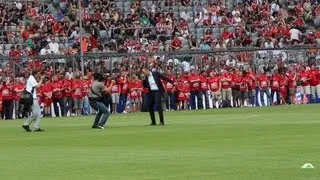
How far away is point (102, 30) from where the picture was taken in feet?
191

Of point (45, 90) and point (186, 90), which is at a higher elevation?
point (45, 90)

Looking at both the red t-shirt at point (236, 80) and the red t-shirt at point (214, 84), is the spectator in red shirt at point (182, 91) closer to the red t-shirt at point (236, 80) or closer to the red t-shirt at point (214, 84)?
the red t-shirt at point (214, 84)

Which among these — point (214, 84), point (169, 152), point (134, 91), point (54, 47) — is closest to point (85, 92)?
point (134, 91)

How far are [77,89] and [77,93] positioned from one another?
0.64ft

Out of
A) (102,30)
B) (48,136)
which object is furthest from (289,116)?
(102,30)

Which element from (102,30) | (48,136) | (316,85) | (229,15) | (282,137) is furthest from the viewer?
(229,15)

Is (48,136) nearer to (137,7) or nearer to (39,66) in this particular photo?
(39,66)

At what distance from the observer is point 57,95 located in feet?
163

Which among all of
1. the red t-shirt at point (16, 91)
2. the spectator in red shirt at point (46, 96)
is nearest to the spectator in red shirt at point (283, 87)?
the spectator in red shirt at point (46, 96)

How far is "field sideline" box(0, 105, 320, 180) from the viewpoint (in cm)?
1720

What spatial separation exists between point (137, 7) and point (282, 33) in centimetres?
870

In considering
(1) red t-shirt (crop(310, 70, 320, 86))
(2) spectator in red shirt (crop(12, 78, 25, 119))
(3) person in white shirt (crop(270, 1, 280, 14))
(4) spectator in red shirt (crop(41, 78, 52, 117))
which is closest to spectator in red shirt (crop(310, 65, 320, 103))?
(1) red t-shirt (crop(310, 70, 320, 86))

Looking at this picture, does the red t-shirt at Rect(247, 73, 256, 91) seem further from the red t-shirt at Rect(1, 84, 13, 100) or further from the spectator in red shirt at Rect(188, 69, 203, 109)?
the red t-shirt at Rect(1, 84, 13, 100)

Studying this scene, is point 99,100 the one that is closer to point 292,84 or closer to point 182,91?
point 182,91
